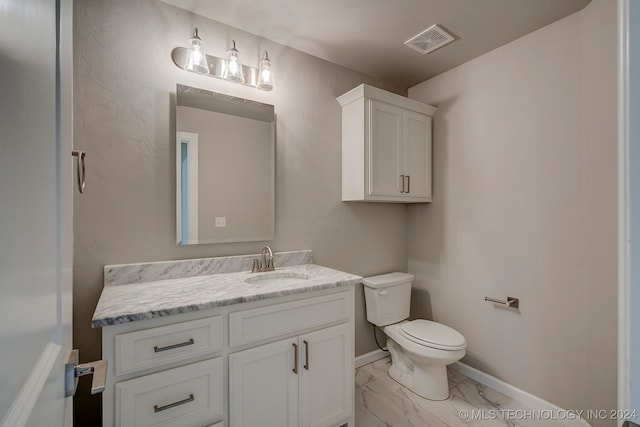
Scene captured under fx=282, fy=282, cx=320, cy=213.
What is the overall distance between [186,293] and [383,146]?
1.62 metres

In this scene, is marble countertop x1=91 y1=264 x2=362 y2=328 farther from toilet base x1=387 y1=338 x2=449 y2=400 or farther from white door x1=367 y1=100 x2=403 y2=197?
toilet base x1=387 y1=338 x2=449 y2=400

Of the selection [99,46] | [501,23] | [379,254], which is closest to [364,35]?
[501,23]

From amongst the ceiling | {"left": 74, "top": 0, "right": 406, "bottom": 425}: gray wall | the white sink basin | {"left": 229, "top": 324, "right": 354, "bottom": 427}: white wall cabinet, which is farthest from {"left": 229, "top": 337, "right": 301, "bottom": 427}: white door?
the ceiling

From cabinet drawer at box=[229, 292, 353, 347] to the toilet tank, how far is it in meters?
0.65

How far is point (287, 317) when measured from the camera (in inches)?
53.9

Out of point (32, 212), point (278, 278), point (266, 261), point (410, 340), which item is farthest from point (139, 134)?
point (410, 340)

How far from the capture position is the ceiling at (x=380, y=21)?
5.25 feet

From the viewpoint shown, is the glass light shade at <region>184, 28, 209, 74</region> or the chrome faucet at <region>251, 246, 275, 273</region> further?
the chrome faucet at <region>251, 246, 275, 273</region>

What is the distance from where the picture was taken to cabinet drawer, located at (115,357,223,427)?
1.03 m

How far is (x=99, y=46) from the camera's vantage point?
55.4 inches
